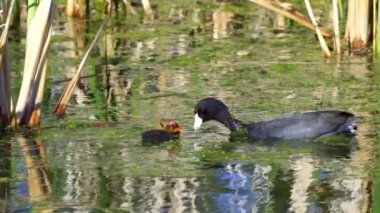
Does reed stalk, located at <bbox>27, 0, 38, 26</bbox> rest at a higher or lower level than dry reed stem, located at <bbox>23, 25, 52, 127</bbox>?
higher

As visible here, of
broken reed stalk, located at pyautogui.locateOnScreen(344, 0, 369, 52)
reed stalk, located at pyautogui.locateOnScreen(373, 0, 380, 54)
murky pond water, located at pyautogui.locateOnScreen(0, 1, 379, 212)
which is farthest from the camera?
broken reed stalk, located at pyautogui.locateOnScreen(344, 0, 369, 52)

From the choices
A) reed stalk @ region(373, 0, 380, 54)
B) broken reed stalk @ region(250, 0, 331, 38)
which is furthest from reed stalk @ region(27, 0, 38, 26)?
reed stalk @ region(373, 0, 380, 54)

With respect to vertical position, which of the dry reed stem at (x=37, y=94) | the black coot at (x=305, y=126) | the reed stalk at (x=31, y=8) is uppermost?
the reed stalk at (x=31, y=8)

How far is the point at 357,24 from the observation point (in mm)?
9789

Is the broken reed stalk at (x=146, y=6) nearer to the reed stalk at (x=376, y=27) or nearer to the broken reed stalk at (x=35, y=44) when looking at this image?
the reed stalk at (x=376, y=27)

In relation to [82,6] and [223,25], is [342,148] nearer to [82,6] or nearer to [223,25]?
[223,25]

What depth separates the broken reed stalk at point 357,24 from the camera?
379 inches

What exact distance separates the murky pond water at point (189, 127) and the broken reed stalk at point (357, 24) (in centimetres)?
32

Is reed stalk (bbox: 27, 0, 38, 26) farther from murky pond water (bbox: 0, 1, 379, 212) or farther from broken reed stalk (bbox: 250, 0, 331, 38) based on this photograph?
broken reed stalk (bbox: 250, 0, 331, 38)

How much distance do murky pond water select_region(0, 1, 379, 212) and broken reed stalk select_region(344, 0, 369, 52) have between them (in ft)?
1.05

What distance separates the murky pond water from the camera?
574 centimetres

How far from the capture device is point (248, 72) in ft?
30.5

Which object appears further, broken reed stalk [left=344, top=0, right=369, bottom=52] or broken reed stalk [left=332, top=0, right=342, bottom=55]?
broken reed stalk [left=344, top=0, right=369, bottom=52]

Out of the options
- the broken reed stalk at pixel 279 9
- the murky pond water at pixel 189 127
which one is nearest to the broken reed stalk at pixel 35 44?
the murky pond water at pixel 189 127
